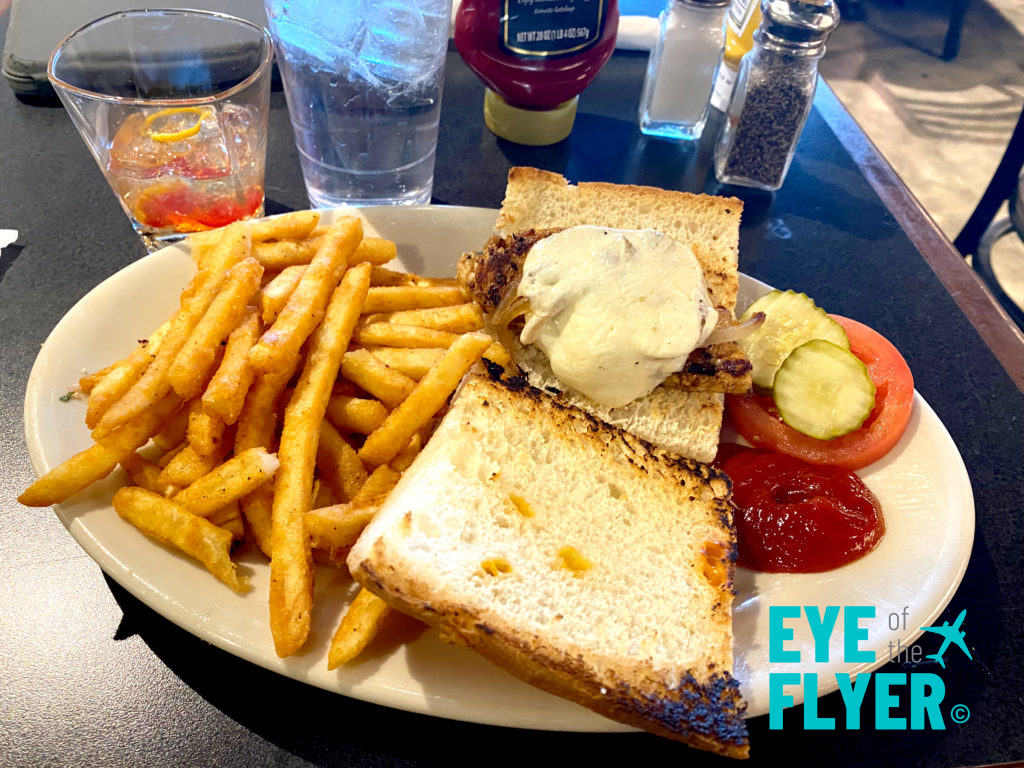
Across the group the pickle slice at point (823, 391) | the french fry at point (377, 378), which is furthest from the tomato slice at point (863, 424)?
the french fry at point (377, 378)

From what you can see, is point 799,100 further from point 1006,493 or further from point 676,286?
point 1006,493

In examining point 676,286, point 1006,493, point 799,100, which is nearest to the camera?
point 676,286

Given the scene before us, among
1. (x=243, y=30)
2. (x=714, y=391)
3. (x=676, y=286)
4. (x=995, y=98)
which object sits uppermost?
(x=243, y=30)

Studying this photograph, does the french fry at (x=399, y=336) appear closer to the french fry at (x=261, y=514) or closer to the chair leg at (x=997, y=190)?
the french fry at (x=261, y=514)

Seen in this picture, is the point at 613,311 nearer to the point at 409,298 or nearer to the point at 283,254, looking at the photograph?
the point at 409,298

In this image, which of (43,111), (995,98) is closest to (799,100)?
(43,111)

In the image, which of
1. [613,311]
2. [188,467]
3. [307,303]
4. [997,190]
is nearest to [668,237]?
[613,311]

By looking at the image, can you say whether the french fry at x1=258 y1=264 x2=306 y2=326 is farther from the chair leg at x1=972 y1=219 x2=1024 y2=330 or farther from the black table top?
the chair leg at x1=972 y1=219 x2=1024 y2=330
